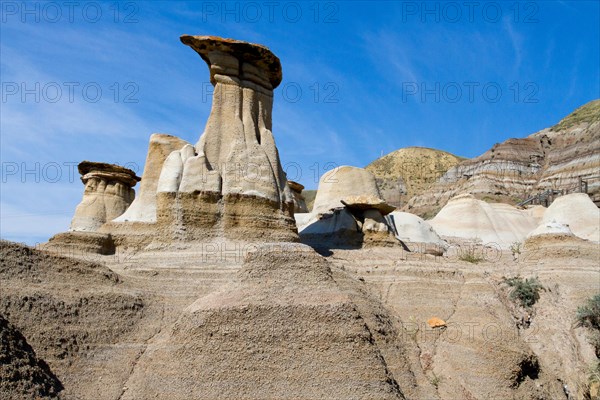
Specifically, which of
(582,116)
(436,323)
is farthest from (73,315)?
(582,116)

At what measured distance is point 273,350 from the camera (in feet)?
45.6

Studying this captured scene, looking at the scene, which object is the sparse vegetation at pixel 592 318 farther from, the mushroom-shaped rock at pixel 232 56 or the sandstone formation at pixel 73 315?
the mushroom-shaped rock at pixel 232 56

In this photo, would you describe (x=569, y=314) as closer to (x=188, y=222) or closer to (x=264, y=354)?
(x=264, y=354)

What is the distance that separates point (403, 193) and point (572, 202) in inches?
2210

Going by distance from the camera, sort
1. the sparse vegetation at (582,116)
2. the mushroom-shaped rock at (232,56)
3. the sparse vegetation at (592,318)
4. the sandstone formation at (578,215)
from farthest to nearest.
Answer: the sparse vegetation at (582,116) < the sandstone formation at (578,215) < the mushroom-shaped rock at (232,56) < the sparse vegetation at (592,318)

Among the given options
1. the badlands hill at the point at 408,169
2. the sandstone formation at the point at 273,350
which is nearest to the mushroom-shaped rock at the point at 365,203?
the sandstone formation at the point at 273,350

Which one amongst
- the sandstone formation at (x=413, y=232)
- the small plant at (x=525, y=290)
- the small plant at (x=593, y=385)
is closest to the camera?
the small plant at (x=593, y=385)

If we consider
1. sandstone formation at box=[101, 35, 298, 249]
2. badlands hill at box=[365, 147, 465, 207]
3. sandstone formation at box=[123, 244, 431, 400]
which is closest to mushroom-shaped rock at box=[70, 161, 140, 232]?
sandstone formation at box=[101, 35, 298, 249]

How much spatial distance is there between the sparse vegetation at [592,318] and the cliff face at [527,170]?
4132 centimetres

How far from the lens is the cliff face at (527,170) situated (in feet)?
207

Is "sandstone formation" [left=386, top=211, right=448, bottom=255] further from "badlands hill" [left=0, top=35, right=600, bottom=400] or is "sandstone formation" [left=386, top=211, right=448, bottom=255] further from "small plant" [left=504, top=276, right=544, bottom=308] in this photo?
"small plant" [left=504, top=276, right=544, bottom=308]

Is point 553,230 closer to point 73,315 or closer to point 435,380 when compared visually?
point 435,380

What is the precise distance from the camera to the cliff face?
63.2 meters

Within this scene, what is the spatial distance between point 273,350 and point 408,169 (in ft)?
328
